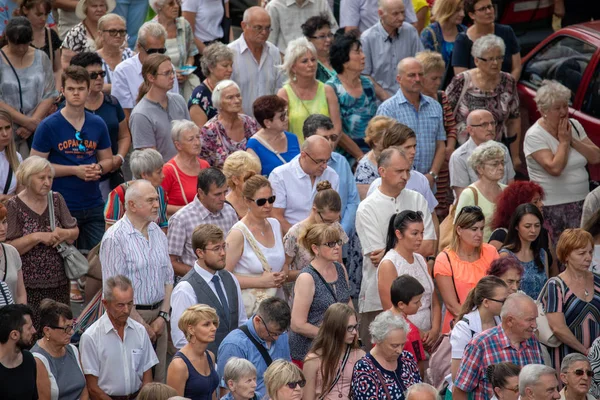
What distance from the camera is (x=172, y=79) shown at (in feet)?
38.0

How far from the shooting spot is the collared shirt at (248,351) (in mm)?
8594

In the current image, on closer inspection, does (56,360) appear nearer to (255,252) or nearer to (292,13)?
(255,252)

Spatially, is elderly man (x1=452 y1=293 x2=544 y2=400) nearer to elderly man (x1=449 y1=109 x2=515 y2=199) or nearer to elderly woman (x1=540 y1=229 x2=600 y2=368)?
elderly woman (x1=540 y1=229 x2=600 y2=368)

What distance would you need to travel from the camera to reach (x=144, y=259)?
938 cm

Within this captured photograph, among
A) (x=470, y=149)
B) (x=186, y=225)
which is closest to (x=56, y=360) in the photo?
(x=186, y=225)

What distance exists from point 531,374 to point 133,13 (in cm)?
810

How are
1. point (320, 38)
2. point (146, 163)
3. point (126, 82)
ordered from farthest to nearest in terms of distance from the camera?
point (320, 38)
point (126, 82)
point (146, 163)

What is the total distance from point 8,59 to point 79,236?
2180mm

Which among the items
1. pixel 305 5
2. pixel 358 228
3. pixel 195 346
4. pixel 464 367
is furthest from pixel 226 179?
pixel 305 5

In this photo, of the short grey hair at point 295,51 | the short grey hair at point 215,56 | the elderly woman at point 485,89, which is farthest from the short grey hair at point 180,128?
the elderly woman at point 485,89

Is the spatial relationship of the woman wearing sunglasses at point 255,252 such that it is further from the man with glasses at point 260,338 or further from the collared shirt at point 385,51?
the collared shirt at point 385,51

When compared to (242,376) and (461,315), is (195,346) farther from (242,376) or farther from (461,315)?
(461,315)

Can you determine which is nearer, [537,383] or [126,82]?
[537,383]

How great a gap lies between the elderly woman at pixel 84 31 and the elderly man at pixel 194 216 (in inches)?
130
